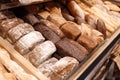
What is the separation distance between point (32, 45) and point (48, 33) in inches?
7.7

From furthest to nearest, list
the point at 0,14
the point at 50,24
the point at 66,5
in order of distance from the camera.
Answer: the point at 66,5 → the point at 50,24 → the point at 0,14

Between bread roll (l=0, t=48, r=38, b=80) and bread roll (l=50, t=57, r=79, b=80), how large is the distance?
141 millimetres

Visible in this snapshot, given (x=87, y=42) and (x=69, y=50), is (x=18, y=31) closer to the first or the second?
(x=69, y=50)

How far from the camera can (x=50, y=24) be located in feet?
5.50

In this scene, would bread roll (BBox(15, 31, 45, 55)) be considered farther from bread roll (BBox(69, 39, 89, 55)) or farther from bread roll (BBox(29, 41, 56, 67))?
bread roll (BBox(69, 39, 89, 55))

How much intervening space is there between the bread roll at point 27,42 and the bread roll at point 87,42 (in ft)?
1.09

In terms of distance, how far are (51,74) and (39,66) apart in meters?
0.11

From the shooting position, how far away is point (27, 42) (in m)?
1.43

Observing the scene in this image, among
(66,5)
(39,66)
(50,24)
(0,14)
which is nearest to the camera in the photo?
(39,66)

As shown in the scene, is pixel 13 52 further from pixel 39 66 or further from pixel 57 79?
pixel 57 79

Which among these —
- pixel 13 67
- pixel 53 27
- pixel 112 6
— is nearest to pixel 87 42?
pixel 53 27

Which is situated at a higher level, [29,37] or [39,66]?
[29,37]

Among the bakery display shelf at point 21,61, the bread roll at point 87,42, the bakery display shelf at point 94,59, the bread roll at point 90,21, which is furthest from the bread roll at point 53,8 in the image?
the bakery display shelf at point 21,61

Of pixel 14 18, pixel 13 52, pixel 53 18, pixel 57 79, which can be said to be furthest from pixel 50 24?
pixel 57 79
